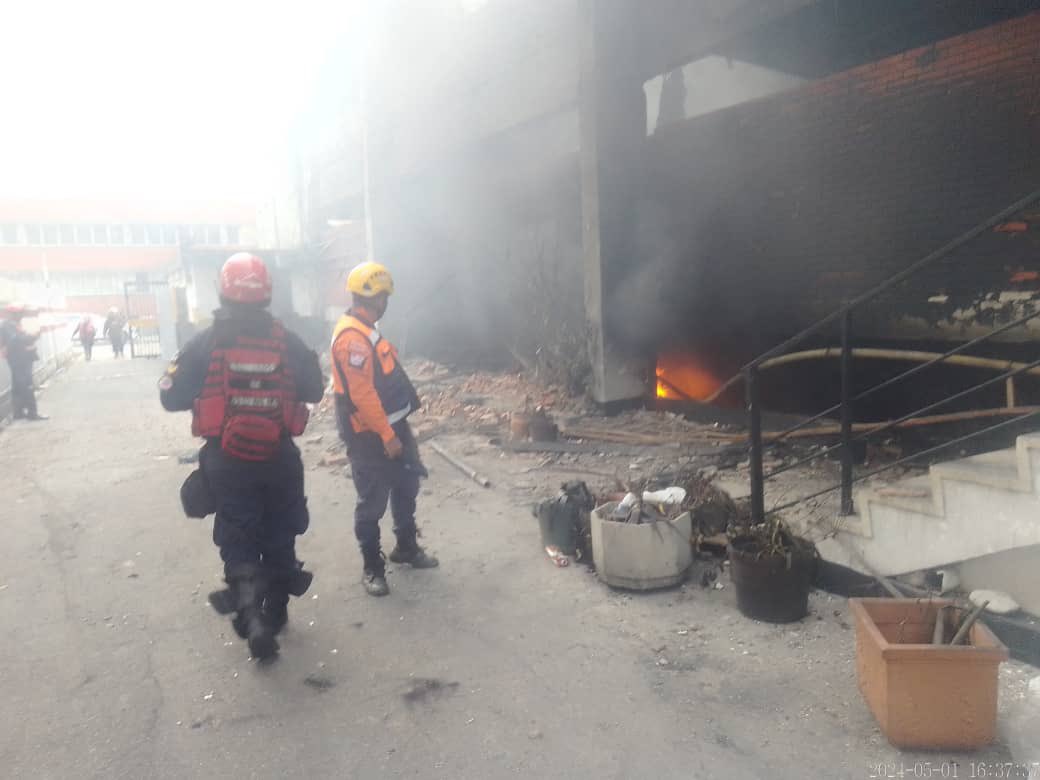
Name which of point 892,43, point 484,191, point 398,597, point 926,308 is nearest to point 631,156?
point 892,43

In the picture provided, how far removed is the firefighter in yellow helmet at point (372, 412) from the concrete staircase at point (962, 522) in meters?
2.55

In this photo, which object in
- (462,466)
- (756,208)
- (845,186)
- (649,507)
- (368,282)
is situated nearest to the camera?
(368,282)

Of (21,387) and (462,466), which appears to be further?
(21,387)

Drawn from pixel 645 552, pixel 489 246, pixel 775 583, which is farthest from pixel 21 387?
pixel 775 583

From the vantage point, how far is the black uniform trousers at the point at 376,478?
14.5 feet

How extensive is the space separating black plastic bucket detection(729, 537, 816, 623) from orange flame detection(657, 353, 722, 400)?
5.16 meters

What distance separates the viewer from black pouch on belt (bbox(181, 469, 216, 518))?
3.74 metres

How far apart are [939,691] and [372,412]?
2.89m

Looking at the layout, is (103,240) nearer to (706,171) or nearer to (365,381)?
(706,171)

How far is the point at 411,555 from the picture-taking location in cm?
498

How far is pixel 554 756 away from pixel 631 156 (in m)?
7.69

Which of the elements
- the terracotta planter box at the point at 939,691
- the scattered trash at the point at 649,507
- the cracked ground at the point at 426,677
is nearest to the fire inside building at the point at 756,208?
the scattered trash at the point at 649,507

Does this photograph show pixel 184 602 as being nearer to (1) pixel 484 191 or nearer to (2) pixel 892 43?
(2) pixel 892 43

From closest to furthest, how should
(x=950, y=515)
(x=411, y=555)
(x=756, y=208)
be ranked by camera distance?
(x=950, y=515)
(x=411, y=555)
(x=756, y=208)
